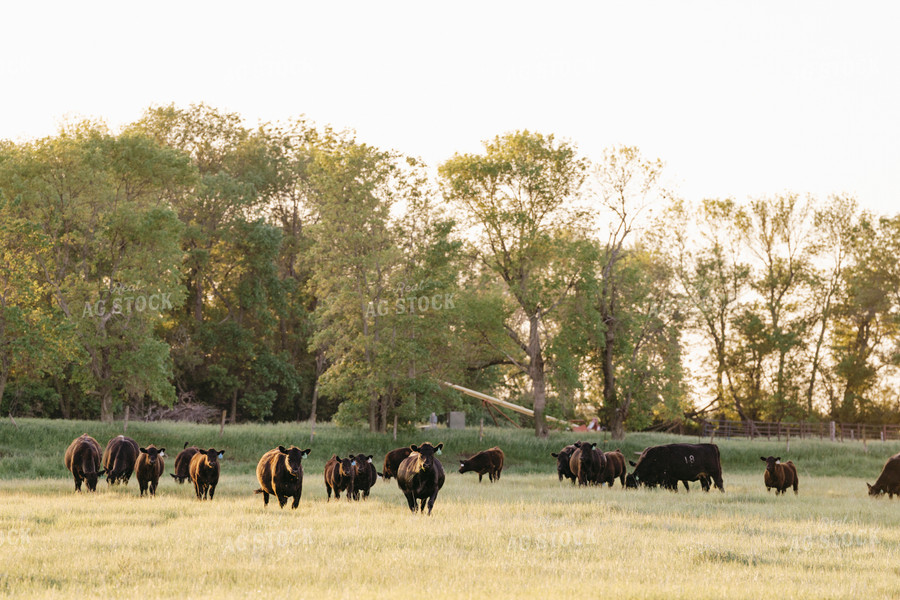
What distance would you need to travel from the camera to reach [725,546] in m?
13.8

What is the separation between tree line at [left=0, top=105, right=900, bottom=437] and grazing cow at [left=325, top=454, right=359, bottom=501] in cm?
1770

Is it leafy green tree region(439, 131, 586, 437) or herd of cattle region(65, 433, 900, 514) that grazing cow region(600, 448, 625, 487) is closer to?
herd of cattle region(65, 433, 900, 514)

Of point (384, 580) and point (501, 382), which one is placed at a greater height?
point (501, 382)

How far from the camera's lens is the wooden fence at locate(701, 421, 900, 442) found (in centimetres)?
5844

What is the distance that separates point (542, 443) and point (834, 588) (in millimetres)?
32738

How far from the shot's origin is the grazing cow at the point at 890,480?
26.2 metres

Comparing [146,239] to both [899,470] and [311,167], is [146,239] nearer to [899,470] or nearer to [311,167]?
[311,167]

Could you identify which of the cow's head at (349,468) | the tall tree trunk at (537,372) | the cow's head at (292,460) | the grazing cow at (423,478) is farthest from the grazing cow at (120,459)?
the tall tree trunk at (537,372)

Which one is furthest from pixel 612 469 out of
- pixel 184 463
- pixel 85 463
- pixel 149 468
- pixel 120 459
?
pixel 85 463

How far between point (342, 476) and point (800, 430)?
151ft

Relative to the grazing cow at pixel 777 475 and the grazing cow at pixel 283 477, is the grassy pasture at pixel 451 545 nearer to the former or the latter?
the grazing cow at pixel 283 477

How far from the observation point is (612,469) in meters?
28.5

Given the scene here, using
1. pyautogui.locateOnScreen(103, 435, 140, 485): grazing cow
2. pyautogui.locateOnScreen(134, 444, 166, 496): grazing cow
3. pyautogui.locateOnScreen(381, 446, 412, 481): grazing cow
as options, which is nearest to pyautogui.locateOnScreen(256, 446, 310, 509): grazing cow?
pyautogui.locateOnScreen(134, 444, 166, 496): grazing cow

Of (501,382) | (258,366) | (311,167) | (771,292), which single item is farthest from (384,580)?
(771,292)
